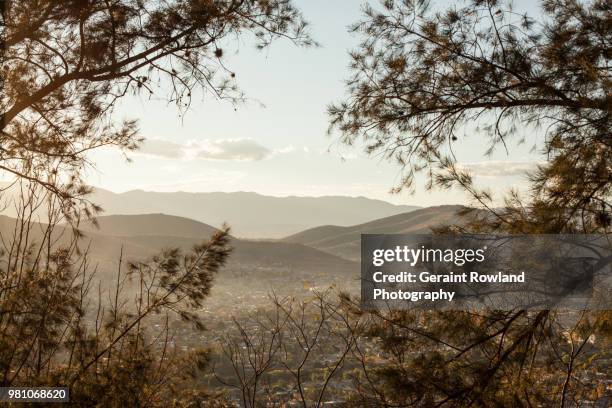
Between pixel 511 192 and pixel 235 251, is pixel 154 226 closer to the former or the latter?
pixel 235 251

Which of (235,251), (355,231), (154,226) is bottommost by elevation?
(235,251)

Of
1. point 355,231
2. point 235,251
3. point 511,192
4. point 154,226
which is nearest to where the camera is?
point 511,192

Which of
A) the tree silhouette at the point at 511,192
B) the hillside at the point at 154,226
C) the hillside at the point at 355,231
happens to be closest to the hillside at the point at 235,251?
the hillside at the point at 154,226

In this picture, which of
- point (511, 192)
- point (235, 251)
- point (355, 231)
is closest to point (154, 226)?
point (355, 231)

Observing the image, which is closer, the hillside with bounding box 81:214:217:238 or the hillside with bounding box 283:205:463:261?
the hillside with bounding box 81:214:217:238

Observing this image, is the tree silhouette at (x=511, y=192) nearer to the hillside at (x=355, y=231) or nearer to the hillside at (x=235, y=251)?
the hillside at (x=235, y=251)

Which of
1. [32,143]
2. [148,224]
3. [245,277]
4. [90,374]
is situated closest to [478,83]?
[90,374]

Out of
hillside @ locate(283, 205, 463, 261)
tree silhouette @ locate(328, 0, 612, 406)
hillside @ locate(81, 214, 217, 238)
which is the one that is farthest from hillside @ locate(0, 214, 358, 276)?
tree silhouette @ locate(328, 0, 612, 406)

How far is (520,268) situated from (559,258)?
214 mm

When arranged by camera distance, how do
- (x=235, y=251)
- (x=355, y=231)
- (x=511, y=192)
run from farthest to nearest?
1. (x=355, y=231)
2. (x=235, y=251)
3. (x=511, y=192)

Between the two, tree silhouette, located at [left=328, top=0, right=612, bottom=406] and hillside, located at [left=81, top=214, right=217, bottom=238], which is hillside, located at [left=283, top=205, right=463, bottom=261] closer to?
hillside, located at [left=81, top=214, right=217, bottom=238]

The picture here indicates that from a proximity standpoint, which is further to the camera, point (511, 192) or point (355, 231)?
point (355, 231)

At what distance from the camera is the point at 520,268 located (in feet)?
10.6

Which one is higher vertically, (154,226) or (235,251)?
(154,226)
